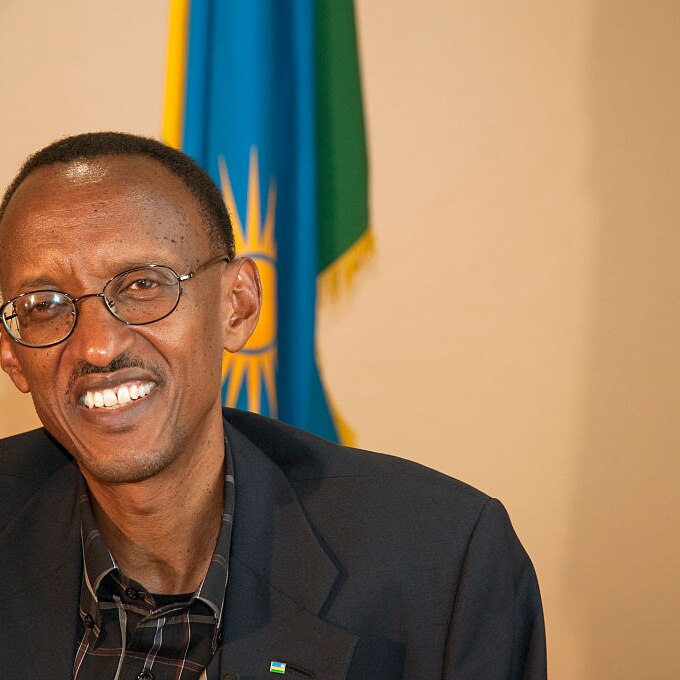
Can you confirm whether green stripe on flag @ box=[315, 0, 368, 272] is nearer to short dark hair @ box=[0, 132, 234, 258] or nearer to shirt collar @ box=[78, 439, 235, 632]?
short dark hair @ box=[0, 132, 234, 258]

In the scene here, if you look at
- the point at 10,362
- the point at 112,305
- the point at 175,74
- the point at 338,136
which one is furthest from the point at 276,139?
the point at 112,305

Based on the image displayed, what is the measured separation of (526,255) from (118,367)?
167cm

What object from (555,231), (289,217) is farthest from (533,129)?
(289,217)

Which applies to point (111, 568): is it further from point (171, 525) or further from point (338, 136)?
point (338, 136)

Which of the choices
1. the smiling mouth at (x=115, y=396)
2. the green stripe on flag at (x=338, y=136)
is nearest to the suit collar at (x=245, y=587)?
the smiling mouth at (x=115, y=396)

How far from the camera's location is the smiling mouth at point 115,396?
154 cm

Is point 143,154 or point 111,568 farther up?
point 143,154

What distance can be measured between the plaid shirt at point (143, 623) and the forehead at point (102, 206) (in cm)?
52

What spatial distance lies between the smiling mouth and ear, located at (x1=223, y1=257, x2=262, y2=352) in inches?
9.2

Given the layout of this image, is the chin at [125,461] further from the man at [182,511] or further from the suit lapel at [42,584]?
the suit lapel at [42,584]

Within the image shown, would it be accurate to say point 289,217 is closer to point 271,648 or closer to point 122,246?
point 122,246

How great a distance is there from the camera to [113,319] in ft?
5.05

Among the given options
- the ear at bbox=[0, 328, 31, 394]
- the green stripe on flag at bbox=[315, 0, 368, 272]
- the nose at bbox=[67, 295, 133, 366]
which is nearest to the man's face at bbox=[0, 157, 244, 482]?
the nose at bbox=[67, 295, 133, 366]

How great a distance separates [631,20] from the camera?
9.27 feet
